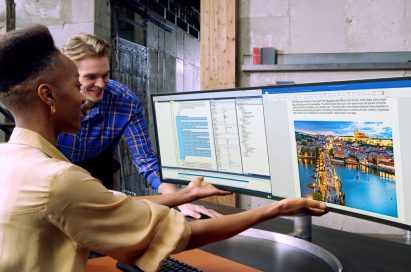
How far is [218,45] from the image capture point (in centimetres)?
331

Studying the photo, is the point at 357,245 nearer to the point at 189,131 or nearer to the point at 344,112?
the point at 344,112

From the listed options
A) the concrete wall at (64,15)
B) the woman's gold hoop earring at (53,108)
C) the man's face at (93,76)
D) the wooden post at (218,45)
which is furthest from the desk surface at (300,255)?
the concrete wall at (64,15)

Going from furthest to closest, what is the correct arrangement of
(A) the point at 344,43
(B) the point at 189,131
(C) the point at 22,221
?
(A) the point at 344,43 → (B) the point at 189,131 → (C) the point at 22,221

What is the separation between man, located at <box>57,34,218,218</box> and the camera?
165 centimetres

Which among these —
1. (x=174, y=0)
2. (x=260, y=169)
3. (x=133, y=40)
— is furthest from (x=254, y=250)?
(x=174, y=0)

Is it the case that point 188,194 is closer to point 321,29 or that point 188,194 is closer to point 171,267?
point 171,267

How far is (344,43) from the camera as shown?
312 cm

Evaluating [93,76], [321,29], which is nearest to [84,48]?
[93,76]

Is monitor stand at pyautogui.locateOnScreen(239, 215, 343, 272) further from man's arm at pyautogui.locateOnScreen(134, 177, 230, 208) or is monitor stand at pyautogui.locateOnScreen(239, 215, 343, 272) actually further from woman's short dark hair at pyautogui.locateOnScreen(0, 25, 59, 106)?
woman's short dark hair at pyautogui.locateOnScreen(0, 25, 59, 106)

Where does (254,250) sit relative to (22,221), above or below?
below

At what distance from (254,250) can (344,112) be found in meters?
0.44

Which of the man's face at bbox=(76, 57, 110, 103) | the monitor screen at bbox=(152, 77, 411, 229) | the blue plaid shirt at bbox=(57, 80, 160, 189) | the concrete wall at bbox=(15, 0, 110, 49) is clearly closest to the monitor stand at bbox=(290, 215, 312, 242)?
the monitor screen at bbox=(152, 77, 411, 229)

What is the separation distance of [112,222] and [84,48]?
1026 millimetres

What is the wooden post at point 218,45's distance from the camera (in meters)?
3.26
